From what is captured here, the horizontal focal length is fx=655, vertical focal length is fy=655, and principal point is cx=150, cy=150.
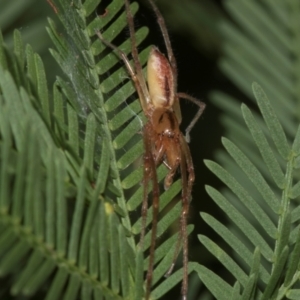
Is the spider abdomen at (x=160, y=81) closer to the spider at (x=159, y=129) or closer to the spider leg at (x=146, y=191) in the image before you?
the spider at (x=159, y=129)

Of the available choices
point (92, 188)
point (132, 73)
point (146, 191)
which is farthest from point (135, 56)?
point (92, 188)

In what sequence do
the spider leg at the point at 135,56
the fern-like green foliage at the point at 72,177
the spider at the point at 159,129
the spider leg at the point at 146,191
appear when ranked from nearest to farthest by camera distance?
the fern-like green foliage at the point at 72,177 < the spider leg at the point at 146,191 < the spider at the point at 159,129 < the spider leg at the point at 135,56

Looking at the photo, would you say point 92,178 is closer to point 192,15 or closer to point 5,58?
point 5,58

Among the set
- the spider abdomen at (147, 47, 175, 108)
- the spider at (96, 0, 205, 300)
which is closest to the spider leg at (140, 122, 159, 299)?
the spider at (96, 0, 205, 300)

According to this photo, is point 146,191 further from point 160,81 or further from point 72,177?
point 160,81

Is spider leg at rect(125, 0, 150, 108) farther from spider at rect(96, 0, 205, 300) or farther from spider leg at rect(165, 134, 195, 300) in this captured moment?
spider leg at rect(165, 134, 195, 300)

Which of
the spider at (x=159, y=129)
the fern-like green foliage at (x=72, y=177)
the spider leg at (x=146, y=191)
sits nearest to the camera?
the fern-like green foliage at (x=72, y=177)

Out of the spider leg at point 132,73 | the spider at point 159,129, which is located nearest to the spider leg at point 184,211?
the spider at point 159,129

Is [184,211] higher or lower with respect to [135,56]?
lower

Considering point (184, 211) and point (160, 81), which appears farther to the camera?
point (160, 81)

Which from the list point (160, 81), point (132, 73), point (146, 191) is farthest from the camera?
point (160, 81)

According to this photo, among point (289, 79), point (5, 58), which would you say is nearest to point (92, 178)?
point (5, 58)
